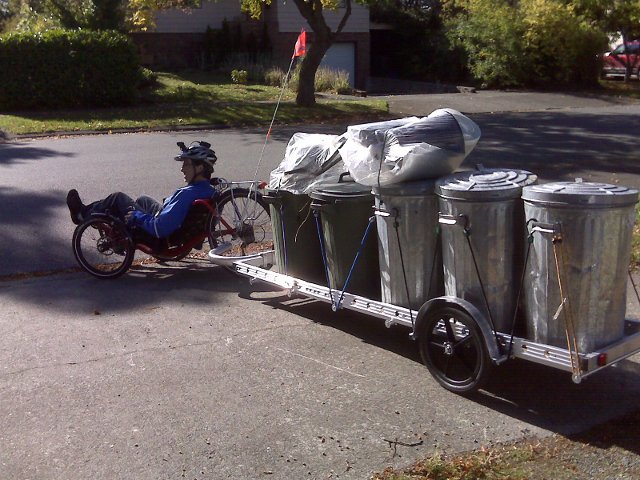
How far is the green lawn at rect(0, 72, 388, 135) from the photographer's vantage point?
19781 mm

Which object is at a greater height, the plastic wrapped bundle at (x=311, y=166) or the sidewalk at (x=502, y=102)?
the plastic wrapped bundle at (x=311, y=166)

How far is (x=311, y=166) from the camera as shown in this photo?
22.7 feet

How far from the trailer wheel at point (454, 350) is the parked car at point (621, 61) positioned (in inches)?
1168

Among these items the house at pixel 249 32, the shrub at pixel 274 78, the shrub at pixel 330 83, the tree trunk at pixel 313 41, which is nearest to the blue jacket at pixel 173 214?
the tree trunk at pixel 313 41

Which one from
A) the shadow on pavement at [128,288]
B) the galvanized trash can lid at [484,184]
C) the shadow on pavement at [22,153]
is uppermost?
the galvanized trash can lid at [484,184]

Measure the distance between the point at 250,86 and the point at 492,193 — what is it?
78.6 ft

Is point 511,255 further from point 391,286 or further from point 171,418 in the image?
point 171,418

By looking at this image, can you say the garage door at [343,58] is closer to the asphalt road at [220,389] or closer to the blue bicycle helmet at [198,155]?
the asphalt road at [220,389]

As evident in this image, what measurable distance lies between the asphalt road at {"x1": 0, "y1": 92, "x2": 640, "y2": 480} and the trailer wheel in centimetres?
11

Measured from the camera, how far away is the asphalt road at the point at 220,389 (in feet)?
15.3

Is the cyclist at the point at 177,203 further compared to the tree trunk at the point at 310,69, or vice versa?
the tree trunk at the point at 310,69

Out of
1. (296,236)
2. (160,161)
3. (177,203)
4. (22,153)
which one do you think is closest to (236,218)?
(177,203)

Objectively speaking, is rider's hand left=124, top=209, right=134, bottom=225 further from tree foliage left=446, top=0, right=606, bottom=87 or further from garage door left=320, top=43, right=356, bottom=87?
garage door left=320, top=43, right=356, bottom=87

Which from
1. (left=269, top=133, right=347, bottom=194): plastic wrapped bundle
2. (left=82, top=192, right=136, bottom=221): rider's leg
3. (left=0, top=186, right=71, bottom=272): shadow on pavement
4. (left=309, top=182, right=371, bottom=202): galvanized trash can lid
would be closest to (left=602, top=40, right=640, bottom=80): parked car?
(left=0, top=186, right=71, bottom=272): shadow on pavement
